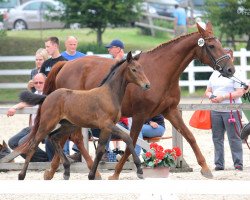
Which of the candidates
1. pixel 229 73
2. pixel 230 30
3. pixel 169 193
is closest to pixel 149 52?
pixel 229 73

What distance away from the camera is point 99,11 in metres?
30.4

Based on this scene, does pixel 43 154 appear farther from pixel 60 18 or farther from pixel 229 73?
pixel 60 18

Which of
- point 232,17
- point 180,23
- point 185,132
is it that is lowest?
point 180,23

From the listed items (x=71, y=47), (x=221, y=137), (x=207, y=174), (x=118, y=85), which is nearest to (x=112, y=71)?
(x=118, y=85)

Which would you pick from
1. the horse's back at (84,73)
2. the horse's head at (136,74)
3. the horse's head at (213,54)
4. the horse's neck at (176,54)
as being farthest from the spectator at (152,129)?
the horse's head at (136,74)

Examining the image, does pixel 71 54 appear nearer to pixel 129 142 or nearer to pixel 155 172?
pixel 155 172

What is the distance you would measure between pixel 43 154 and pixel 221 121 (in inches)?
98.1

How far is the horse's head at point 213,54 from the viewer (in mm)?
11016

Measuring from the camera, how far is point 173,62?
36.8 ft

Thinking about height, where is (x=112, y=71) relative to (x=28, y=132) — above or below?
above

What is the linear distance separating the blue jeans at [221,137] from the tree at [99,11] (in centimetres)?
1790

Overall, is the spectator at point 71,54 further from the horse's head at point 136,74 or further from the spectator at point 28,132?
the horse's head at point 136,74

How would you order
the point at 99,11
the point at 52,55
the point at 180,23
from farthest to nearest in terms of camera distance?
the point at 180,23, the point at 99,11, the point at 52,55

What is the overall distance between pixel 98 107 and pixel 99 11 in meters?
20.3
